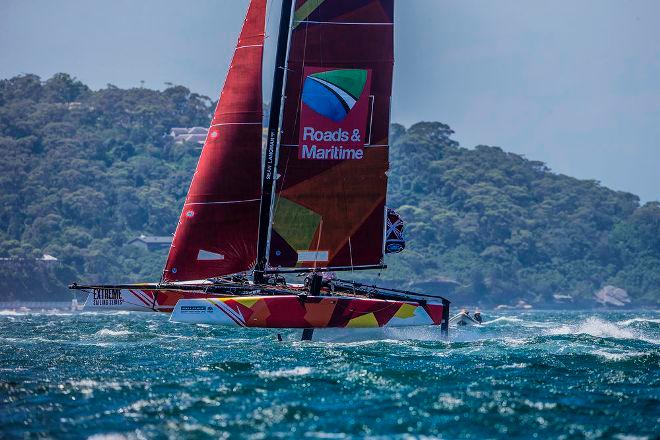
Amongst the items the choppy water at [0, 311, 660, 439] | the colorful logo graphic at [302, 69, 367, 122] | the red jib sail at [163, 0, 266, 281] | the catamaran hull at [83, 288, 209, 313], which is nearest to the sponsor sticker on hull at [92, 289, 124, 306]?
the catamaran hull at [83, 288, 209, 313]

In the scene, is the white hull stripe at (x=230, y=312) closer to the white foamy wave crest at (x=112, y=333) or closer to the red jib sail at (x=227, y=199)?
the red jib sail at (x=227, y=199)

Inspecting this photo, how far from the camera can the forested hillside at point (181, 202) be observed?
13788 centimetres

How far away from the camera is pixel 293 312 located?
34.1 meters

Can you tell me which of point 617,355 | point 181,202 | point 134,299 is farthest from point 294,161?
point 181,202

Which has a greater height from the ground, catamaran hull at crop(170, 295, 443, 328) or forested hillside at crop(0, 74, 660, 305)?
forested hillside at crop(0, 74, 660, 305)

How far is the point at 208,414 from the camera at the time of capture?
2114 cm

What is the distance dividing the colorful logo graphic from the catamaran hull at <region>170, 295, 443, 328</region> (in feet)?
18.5

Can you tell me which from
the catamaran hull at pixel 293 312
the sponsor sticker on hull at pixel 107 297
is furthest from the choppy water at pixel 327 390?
the sponsor sticker on hull at pixel 107 297

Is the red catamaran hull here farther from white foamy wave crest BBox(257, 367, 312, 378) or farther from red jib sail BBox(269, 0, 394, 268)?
white foamy wave crest BBox(257, 367, 312, 378)

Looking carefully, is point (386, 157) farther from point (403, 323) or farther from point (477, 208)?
point (477, 208)

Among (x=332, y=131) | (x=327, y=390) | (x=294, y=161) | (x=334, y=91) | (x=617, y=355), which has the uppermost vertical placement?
(x=334, y=91)

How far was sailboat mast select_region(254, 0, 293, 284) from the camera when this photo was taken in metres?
36.0

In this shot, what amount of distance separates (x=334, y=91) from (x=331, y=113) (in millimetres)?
648

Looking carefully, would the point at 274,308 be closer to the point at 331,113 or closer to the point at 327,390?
the point at 331,113
